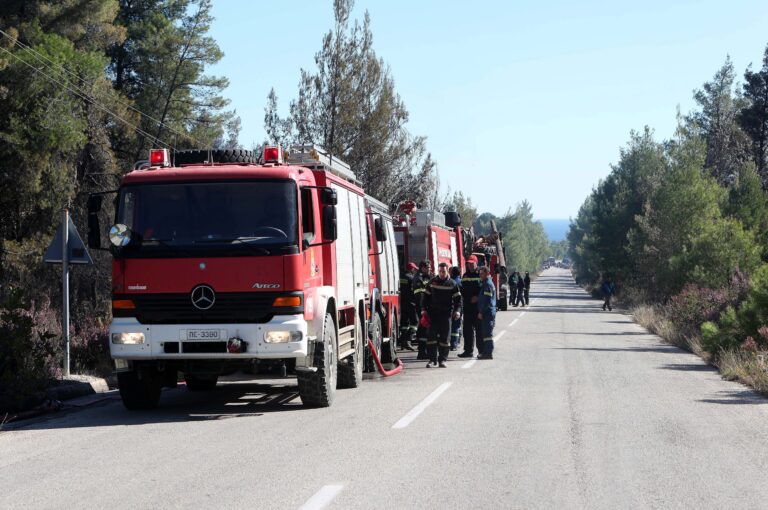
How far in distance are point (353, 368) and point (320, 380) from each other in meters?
2.55

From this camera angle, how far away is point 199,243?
11.5 meters

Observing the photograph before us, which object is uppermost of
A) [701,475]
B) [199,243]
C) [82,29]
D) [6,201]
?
[82,29]

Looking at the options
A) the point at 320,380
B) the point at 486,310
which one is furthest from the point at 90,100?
the point at 320,380

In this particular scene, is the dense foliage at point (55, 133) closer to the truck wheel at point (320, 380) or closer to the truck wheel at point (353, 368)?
the truck wheel at point (353, 368)

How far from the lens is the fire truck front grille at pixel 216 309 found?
1144 cm

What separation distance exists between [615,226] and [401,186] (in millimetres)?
30967

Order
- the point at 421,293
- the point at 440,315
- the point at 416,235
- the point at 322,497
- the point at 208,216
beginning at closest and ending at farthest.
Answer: the point at 322,497 → the point at 208,216 → the point at 440,315 → the point at 421,293 → the point at 416,235

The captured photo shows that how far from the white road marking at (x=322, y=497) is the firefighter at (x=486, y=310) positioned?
12.3 meters

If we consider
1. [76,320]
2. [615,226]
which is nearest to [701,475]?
[76,320]

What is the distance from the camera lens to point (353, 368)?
14.8 meters

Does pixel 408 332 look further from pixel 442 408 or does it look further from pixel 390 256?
pixel 442 408

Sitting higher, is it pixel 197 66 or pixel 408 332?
pixel 197 66

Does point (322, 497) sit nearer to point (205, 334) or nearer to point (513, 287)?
point (205, 334)

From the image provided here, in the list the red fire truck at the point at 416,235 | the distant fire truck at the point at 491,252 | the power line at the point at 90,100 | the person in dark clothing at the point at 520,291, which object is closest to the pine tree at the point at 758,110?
the person in dark clothing at the point at 520,291
